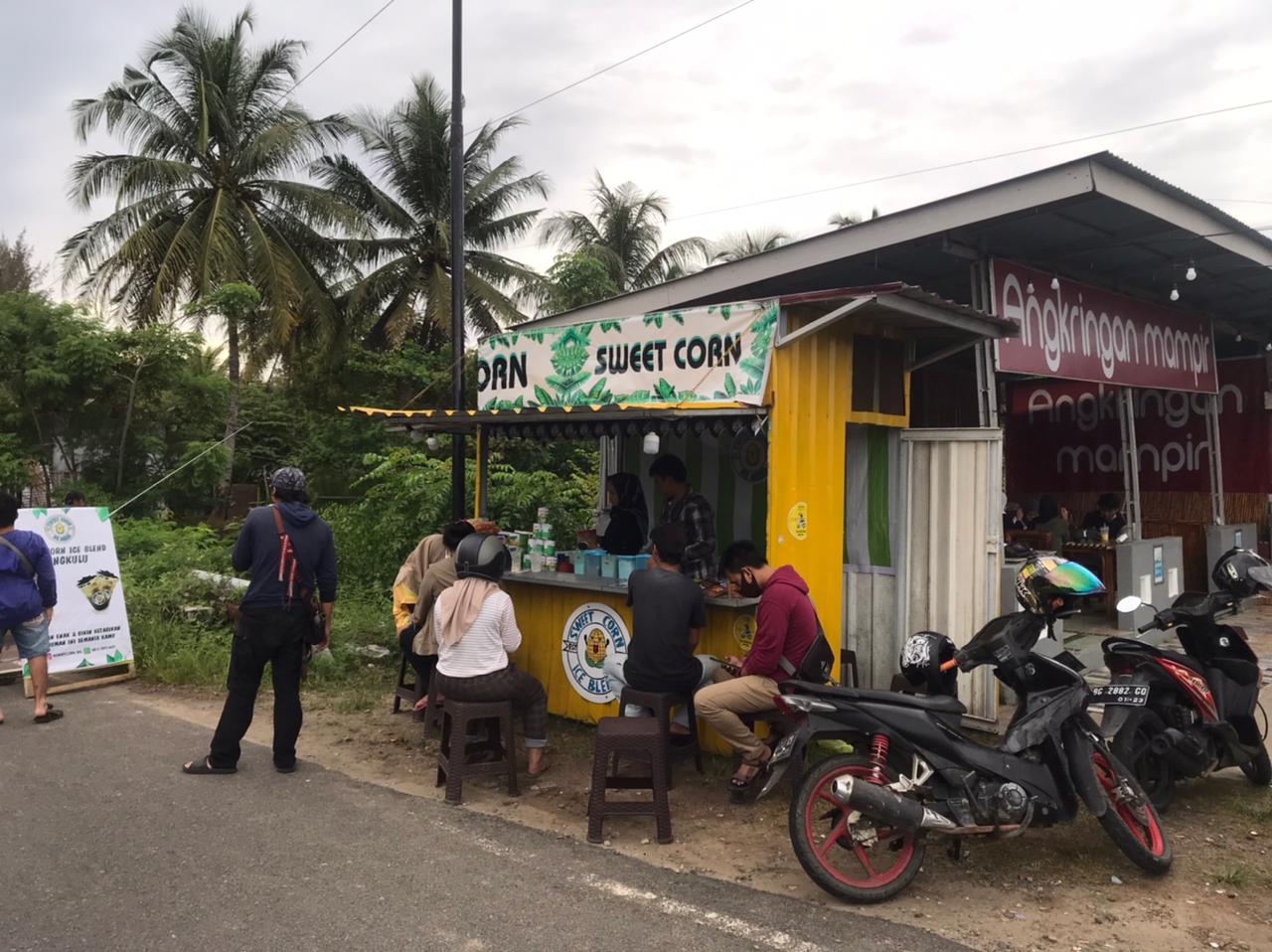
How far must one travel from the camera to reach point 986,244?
7.50 metres

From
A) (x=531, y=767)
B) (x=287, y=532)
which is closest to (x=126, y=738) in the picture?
(x=287, y=532)

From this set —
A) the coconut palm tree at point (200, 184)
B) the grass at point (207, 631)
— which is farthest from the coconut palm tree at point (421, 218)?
the grass at point (207, 631)

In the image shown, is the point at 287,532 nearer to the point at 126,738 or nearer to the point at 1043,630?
the point at 126,738

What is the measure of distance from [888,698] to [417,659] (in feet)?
11.6

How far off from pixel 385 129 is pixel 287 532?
18.9 meters

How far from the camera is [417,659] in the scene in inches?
257

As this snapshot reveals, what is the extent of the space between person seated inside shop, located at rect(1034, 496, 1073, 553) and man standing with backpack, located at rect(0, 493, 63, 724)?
9.06 m

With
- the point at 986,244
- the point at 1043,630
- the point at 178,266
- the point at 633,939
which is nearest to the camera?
the point at 633,939

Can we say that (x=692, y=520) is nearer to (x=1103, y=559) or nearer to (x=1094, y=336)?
(x=1094, y=336)

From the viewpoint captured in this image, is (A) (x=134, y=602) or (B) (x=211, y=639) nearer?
(B) (x=211, y=639)

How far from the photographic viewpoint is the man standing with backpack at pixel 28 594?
20.9 feet

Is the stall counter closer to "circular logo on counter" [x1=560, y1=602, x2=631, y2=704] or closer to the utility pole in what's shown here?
"circular logo on counter" [x1=560, y1=602, x2=631, y2=704]

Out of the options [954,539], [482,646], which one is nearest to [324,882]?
[482,646]

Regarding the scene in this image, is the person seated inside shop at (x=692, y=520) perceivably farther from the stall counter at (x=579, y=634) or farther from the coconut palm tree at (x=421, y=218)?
the coconut palm tree at (x=421, y=218)
